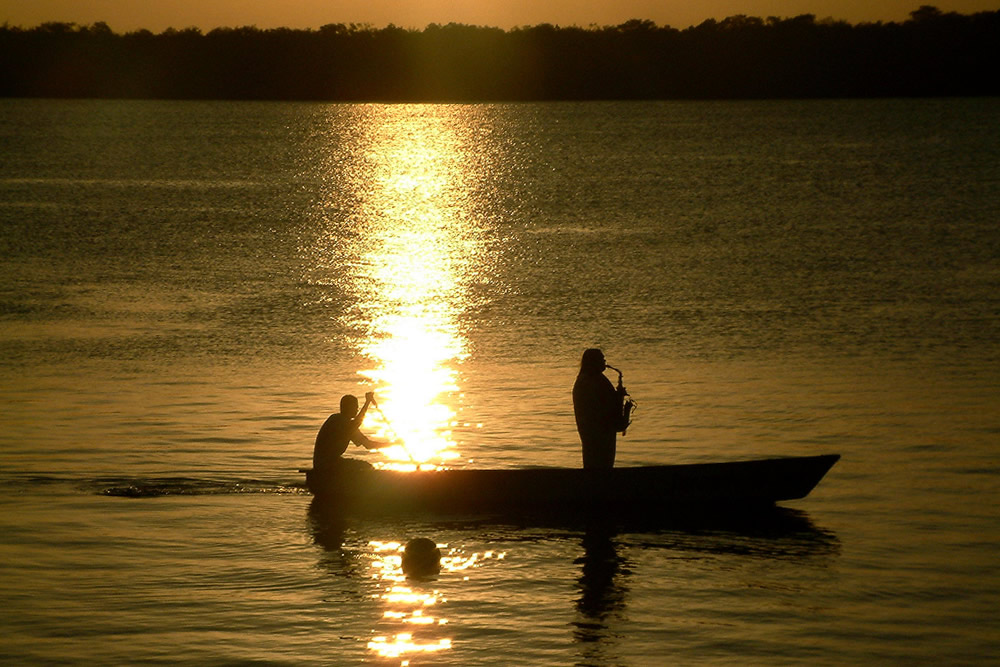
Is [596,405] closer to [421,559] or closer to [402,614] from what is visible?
[421,559]

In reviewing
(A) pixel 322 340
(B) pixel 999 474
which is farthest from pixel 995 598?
(A) pixel 322 340

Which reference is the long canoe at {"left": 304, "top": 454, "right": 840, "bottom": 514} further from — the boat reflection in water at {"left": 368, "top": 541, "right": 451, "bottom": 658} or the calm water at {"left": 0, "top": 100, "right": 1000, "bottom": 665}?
the boat reflection in water at {"left": 368, "top": 541, "right": 451, "bottom": 658}

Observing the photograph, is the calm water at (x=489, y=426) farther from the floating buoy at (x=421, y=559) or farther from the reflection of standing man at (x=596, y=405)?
the reflection of standing man at (x=596, y=405)

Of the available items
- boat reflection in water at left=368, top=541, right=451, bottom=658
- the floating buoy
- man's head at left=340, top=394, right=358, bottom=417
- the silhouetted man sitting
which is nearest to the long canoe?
the silhouetted man sitting

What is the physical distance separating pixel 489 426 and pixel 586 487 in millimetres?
5106

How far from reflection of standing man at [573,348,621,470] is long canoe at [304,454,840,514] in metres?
0.34

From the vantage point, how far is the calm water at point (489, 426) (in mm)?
12430

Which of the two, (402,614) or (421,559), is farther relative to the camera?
(421,559)

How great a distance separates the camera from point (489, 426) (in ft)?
67.2

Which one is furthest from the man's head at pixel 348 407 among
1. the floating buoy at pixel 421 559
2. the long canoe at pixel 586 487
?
the floating buoy at pixel 421 559

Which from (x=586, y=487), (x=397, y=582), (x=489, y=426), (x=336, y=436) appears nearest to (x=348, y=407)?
(x=336, y=436)

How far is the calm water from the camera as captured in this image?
40.8 ft

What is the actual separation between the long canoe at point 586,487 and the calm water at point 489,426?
0.32 m

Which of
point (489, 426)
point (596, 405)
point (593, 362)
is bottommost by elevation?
point (489, 426)
